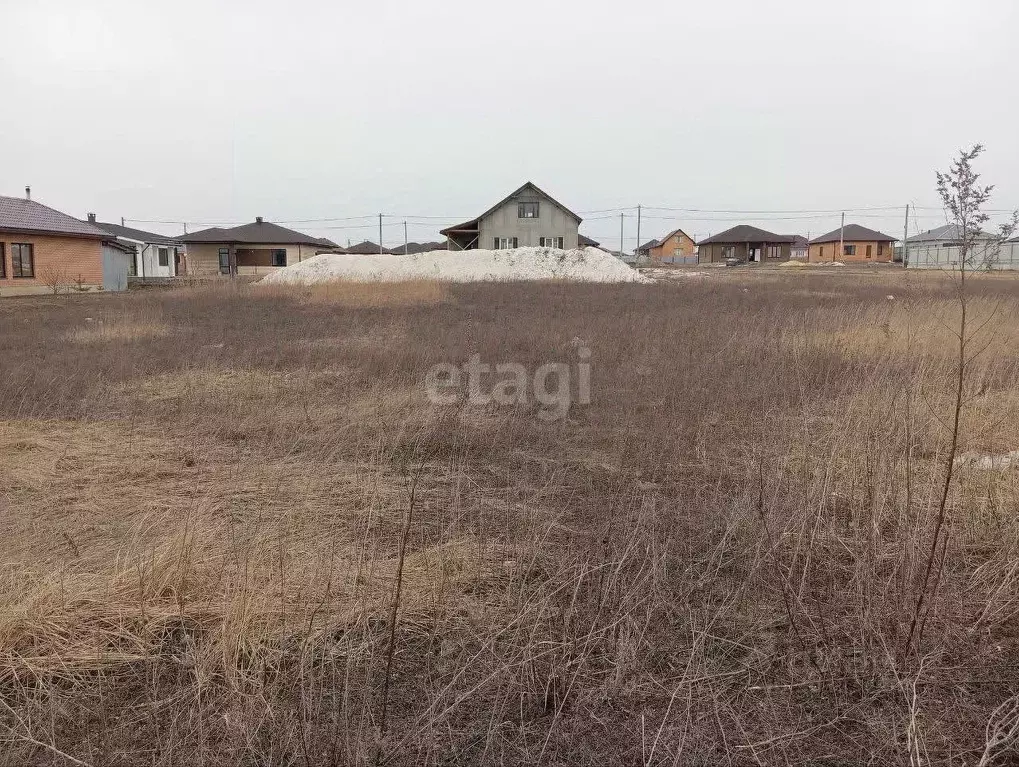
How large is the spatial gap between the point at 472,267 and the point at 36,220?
1823 centimetres

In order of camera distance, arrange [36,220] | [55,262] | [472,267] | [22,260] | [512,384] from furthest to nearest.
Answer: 1. [472,267]
2. [55,262]
3. [36,220]
4. [22,260]
5. [512,384]

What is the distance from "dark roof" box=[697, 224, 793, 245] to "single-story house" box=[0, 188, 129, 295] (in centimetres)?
5569

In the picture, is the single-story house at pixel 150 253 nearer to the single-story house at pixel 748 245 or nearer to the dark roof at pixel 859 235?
the single-story house at pixel 748 245

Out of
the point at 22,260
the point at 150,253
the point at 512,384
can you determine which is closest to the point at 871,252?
the point at 150,253

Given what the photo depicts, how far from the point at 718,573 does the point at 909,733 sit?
1187 mm

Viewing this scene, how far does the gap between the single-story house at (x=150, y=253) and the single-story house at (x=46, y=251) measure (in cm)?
910

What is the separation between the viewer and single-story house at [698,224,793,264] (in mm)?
67188

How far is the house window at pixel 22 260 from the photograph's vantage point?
25.1 meters

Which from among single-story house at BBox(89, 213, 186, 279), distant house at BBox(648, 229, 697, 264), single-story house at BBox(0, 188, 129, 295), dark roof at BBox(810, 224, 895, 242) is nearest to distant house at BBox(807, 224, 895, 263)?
dark roof at BBox(810, 224, 895, 242)

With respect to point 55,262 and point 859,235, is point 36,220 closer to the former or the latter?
point 55,262

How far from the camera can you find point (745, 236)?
67875 mm

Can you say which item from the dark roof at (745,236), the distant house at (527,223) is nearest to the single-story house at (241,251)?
the distant house at (527,223)

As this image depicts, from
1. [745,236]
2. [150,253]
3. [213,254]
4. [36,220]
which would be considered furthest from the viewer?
[745,236]

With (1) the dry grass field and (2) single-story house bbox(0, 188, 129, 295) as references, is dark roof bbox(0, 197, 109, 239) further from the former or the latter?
(1) the dry grass field
